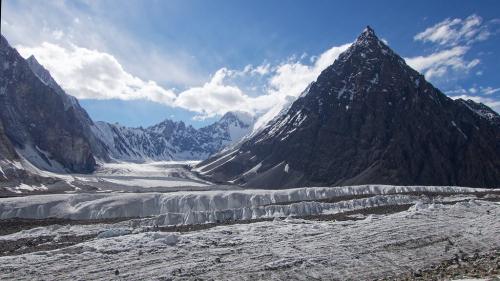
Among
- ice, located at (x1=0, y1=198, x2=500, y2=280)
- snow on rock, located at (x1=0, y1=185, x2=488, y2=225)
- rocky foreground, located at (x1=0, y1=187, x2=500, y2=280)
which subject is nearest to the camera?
rocky foreground, located at (x1=0, y1=187, x2=500, y2=280)

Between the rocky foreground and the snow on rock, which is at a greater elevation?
the snow on rock

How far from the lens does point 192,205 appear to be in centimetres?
7688

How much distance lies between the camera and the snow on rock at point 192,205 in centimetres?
5662

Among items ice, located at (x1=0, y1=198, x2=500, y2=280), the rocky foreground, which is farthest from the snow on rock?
ice, located at (x1=0, y1=198, x2=500, y2=280)

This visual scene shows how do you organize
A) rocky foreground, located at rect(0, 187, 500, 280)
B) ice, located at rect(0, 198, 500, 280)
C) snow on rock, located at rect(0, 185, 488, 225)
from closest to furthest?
rocky foreground, located at rect(0, 187, 500, 280) < ice, located at rect(0, 198, 500, 280) < snow on rock, located at rect(0, 185, 488, 225)

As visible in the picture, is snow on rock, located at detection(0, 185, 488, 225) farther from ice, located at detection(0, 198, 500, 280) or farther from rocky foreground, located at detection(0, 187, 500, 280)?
ice, located at detection(0, 198, 500, 280)

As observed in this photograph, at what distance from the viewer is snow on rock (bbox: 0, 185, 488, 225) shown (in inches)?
2229

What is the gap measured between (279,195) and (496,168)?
11947cm

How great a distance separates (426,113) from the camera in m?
196

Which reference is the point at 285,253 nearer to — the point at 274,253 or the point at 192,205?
the point at 274,253

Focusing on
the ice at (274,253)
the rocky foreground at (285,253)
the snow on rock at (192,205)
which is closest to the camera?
the rocky foreground at (285,253)

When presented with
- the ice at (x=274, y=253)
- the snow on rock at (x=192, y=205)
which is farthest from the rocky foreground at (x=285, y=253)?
the snow on rock at (x=192, y=205)

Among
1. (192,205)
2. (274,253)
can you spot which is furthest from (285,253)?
(192,205)

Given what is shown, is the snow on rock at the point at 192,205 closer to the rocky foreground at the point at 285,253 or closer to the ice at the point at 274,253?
the rocky foreground at the point at 285,253
